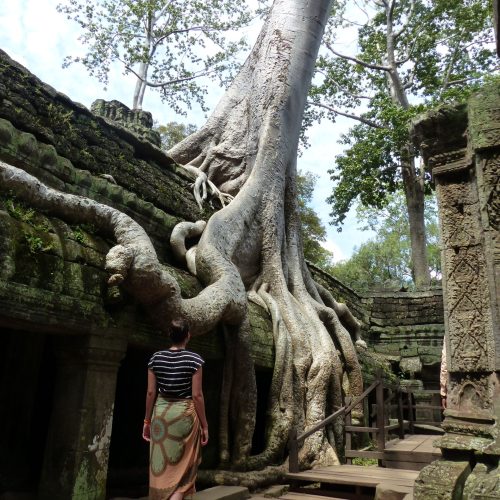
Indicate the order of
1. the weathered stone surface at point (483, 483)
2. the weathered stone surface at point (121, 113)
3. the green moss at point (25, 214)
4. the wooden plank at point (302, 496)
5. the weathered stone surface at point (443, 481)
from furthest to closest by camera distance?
the weathered stone surface at point (121, 113) < the wooden plank at point (302, 496) < the green moss at point (25, 214) < the weathered stone surface at point (443, 481) < the weathered stone surface at point (483, 483)

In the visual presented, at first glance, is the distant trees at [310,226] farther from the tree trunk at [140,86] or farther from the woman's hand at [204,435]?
the woman's hand at [204,435]

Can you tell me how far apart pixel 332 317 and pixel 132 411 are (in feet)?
9.58

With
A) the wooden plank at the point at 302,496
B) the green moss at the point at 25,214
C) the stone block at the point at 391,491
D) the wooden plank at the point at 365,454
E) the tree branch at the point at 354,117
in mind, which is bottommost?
the wooden plank at the point at 302,496

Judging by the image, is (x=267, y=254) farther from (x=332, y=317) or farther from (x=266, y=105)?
(x=266, y=105)

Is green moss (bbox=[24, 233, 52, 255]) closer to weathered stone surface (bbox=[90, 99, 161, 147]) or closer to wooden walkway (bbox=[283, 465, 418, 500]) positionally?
wooden walkway (bbox=[283, 465, 418, 500])

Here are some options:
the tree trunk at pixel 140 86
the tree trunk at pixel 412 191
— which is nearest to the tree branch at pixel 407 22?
the tree trunk at pixel 412 191

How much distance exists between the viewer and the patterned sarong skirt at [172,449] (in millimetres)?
2561

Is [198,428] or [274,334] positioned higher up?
[274,334]

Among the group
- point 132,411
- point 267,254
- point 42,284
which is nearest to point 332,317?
point 267,254

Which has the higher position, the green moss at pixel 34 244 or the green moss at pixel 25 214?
the green moss at pixel 25 214

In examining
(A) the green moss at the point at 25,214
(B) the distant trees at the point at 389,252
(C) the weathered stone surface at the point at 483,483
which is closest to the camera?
(C) the weathered stone surface at the point at 483,483

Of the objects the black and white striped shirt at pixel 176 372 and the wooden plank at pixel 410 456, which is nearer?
the black and white striped shirt at pixel 176 372

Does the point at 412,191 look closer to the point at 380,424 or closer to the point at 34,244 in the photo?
the point at 380,424

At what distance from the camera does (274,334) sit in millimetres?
5008
